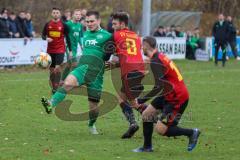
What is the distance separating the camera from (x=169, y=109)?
9891mm

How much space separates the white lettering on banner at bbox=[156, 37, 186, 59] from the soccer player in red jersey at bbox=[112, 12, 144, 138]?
19.0m

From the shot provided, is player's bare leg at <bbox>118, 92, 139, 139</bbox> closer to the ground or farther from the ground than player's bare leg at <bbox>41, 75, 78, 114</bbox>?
closer to the ground

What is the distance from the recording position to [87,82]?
1167 centimetres

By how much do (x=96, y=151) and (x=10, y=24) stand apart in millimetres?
15793

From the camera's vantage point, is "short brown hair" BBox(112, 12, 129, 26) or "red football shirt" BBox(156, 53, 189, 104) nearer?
"red football shirt" BBox(156, 53, 189, 104)

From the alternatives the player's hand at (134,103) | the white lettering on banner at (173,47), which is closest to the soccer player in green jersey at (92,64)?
the player's hand at (134,103)

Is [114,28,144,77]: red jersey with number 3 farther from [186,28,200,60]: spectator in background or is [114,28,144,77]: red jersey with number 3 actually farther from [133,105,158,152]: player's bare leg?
[186,28,200,60]: spectator in background

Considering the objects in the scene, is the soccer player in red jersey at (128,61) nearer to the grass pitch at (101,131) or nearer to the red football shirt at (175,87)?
the grass pitch at (101,131)

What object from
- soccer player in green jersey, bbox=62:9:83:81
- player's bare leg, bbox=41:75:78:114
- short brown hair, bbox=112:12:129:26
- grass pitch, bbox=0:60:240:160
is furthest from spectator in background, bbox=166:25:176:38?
player's bare leg, bbox=41:75:78:114

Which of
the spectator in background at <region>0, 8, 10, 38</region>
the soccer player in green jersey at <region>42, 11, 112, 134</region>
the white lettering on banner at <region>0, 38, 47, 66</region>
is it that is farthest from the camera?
the spectator in background at <region>0, 8, 10, 38</region>

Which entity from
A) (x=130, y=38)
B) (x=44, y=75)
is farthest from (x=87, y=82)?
(x=44, y=75)

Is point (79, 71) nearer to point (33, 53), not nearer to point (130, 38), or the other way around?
point (130, 38)

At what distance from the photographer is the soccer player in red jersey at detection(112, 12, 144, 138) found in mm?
11461

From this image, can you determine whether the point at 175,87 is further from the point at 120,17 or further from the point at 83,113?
the point at 83,113
